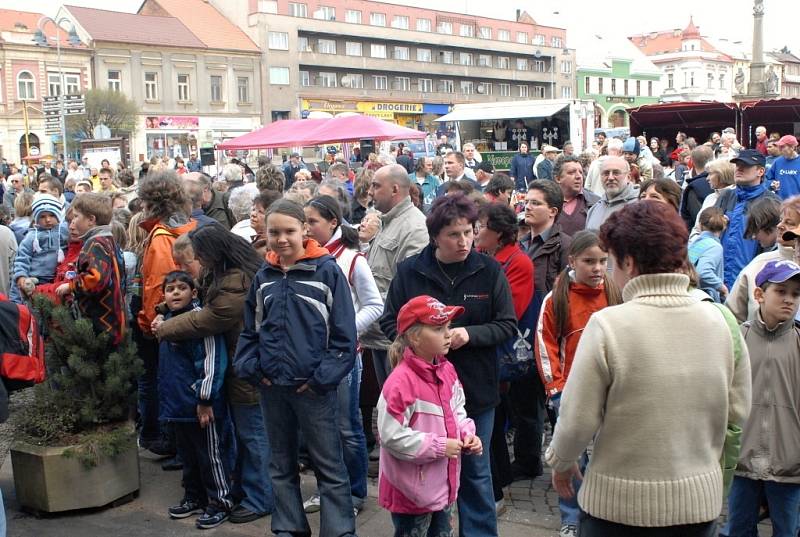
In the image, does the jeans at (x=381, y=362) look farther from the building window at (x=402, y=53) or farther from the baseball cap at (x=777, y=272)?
the building window at (x=402, y=53)

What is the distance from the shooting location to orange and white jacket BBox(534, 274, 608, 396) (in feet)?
13.9

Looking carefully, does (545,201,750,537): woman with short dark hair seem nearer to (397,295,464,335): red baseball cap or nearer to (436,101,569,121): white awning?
(397,295,464,335): red baseball cap

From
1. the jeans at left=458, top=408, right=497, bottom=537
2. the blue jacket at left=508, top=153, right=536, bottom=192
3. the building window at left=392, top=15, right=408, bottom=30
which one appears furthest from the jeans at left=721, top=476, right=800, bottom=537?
the building window at left=392, top=15, right=408, bottom=30

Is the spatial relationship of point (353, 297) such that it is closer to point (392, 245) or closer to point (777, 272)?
point (392, 245)

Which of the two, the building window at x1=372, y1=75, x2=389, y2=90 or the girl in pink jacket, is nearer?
the girl in pink jacket

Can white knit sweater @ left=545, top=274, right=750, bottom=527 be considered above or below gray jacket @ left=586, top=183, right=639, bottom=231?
below

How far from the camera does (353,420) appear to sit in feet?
15.9

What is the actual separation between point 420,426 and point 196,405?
1.71m

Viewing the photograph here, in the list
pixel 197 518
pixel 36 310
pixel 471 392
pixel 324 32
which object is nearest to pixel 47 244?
pixel 36 310

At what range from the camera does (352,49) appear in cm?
6662

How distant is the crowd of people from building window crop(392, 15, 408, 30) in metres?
67.6

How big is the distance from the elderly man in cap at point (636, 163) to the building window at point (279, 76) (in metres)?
52.8

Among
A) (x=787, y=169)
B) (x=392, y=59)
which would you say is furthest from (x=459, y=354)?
(x=392, y=59)

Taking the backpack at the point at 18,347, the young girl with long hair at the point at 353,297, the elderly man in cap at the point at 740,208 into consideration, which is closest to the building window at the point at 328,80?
the elderly man in cap at the point at 740,208
